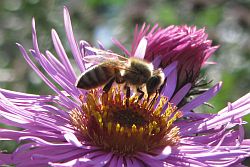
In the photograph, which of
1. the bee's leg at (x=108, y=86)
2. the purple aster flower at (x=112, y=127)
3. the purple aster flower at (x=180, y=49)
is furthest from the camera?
the purple aster flower at (x=180, y=49)

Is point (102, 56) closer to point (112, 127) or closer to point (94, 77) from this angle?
point (94, 77)

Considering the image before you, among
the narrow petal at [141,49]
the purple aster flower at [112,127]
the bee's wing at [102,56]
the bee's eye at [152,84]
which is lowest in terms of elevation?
the purple aster flower at [112,127]

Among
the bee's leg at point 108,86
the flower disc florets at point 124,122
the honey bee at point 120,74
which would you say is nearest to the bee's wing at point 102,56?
the honey bee at point 120,74

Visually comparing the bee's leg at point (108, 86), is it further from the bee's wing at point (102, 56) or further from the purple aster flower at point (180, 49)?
the purple aster flower at point (180, 49)

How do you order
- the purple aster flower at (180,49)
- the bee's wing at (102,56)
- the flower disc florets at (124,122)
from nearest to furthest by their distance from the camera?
the flower disc florets at (124,122), the bee's wing at (102,56), the purple aster flower at (180,49)

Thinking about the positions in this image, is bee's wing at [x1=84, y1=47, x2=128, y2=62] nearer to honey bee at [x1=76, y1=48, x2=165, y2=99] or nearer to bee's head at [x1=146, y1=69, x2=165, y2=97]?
honey bee at [x1=76, y1=48, x2=165, y2=99]

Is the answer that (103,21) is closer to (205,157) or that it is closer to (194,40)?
(194,40)
